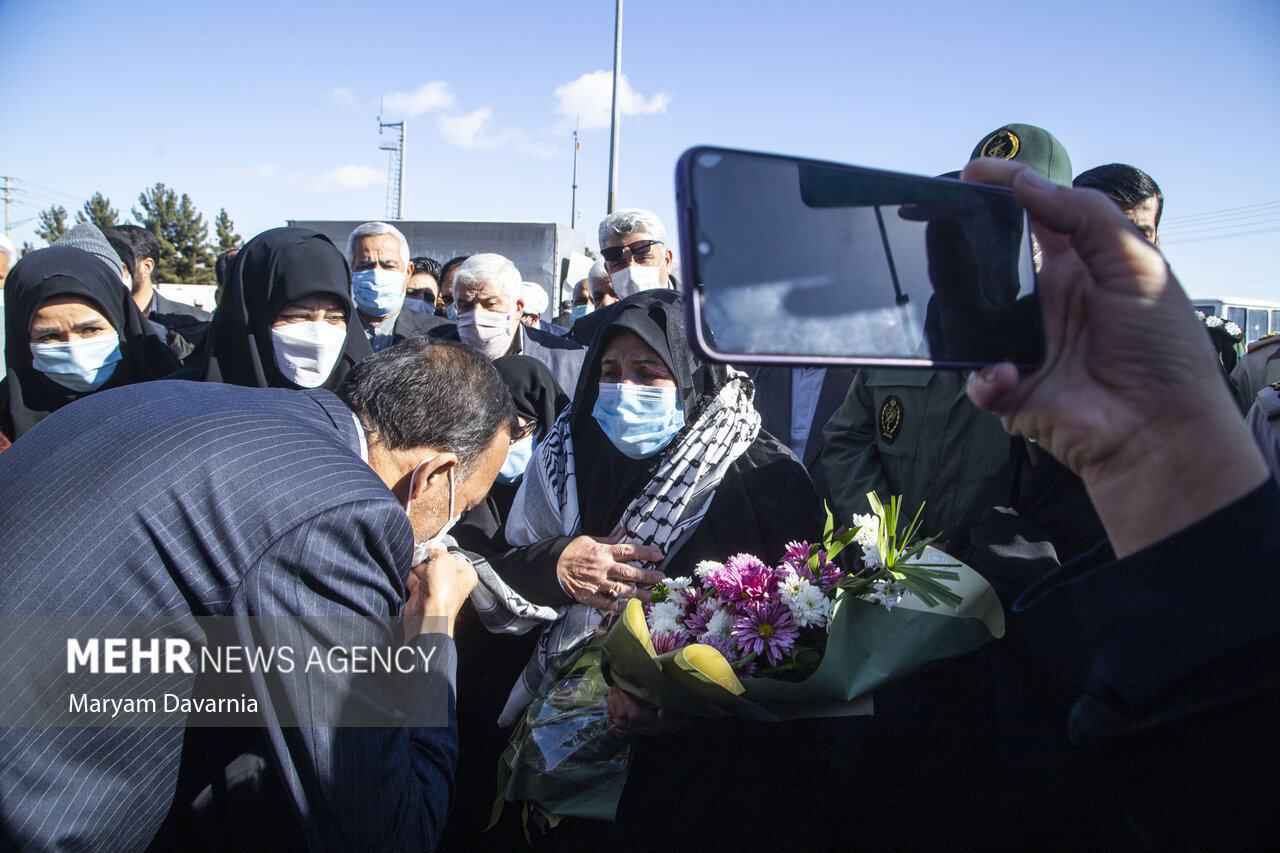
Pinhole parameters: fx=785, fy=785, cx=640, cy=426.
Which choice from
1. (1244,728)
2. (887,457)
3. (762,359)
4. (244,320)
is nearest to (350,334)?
(244,320)

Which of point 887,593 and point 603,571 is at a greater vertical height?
point 887,593

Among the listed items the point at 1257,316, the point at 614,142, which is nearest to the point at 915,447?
the point at 1257,316

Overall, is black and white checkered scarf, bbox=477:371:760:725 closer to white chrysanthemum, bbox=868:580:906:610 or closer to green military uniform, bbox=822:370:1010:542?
green military uniform, bbox=822:370:1010:542

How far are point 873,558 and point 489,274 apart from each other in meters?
3.32

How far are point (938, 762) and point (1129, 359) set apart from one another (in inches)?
43.9

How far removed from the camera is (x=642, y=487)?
2736mm

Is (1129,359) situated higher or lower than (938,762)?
higher

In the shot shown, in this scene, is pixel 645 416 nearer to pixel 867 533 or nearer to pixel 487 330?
pixel 867 533

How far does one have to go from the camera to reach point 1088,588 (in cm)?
84

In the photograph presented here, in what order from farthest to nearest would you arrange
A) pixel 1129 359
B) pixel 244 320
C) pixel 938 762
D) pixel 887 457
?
pixel 244 320
pixel 887 457
pixel 938 762
pixel 1129 359

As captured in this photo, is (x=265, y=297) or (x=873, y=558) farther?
(x=265, y=297)

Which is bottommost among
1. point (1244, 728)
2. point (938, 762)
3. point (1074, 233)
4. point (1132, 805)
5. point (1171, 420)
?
point (938, 762)

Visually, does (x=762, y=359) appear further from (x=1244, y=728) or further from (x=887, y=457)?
(x=887, y=457)

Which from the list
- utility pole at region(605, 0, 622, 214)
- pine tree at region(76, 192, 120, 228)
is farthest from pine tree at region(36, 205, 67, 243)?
utility pole at region(605, 0, 622, 214)
